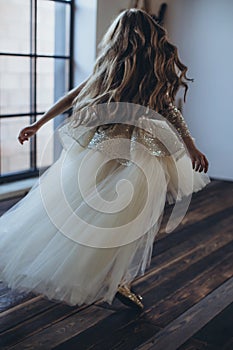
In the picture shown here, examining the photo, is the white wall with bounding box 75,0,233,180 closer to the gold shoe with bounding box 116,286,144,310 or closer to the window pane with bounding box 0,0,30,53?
the window pane with bounding box 0,0,30,53

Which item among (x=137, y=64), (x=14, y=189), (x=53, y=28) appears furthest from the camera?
(x=53, y=28)

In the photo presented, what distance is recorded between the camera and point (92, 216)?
225 cm

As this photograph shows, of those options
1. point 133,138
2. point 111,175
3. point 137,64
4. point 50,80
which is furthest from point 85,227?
point 50,80

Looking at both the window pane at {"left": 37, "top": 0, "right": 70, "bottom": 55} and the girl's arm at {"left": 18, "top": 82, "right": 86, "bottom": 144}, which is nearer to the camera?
the girl's arm at {"left": 18, "top": 82, "right": 86, "bottom": 144}

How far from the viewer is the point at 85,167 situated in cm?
235

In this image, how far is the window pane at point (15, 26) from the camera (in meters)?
4.17

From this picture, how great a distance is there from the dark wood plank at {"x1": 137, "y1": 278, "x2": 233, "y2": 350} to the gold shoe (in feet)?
0.60

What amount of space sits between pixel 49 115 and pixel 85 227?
0.59 meters

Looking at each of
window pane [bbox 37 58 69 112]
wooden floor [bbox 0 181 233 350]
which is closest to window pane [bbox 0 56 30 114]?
window pane [bbox 37 58 69 112]

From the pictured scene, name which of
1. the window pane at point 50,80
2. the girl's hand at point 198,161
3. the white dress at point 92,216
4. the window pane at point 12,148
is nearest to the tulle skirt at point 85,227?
the white dress at point 92,216

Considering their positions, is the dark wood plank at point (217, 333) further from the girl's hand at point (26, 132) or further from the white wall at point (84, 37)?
the white wall at point (84, 37)

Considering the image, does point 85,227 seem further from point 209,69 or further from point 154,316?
point 209,69

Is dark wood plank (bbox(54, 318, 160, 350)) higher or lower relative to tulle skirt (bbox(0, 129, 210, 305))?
lower

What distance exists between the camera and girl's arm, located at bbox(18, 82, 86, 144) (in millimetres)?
2492
